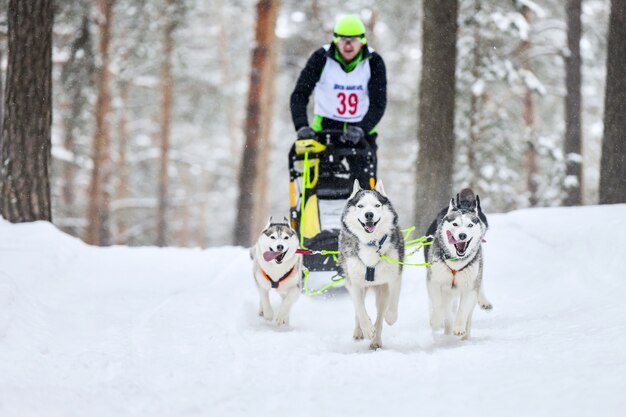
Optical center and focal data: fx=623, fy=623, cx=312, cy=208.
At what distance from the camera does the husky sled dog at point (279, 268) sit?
4797mm

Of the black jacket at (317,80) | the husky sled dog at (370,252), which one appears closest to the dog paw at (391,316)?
the husky sled dog at (370,252)

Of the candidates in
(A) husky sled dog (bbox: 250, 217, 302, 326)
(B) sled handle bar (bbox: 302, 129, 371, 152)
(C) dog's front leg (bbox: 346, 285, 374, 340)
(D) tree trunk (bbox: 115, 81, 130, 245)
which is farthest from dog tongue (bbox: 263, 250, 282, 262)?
(D) tree trunk (bbox: 115, 81, 130, 245)

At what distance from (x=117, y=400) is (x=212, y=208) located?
2494 cm

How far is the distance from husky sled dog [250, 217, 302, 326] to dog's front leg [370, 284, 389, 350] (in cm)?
83

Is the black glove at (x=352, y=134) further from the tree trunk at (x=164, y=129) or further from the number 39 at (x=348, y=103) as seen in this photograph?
the tree trunk at (x=164, y=129)

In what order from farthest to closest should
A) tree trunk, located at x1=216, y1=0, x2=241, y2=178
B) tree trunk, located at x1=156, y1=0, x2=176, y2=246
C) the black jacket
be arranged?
tree trunk, located at x1=216, y1=0, x2=241, y2=178, tree trunk, located at x1=156, y1=0, x2=176, y2=246, the black jacket

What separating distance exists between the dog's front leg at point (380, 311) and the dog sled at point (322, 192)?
1.10 metres

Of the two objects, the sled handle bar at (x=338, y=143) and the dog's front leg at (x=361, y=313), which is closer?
the dog's front leg at (x=361, y=313)

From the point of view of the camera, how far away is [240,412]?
108 inches

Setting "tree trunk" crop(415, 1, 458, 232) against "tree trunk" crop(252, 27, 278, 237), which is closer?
"tree trunk" crop(415, 1, 458, 232)

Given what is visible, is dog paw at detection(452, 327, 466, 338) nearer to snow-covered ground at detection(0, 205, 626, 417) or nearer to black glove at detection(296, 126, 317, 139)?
snow-covered ground at detection(0, 205, 626, 417)

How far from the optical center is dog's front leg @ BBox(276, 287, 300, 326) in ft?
15.8

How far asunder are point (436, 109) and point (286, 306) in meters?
3.66

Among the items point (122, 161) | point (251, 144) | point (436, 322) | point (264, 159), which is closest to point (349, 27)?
point (436, 322)
